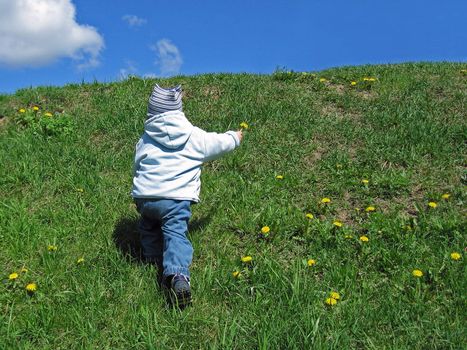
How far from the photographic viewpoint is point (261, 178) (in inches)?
189

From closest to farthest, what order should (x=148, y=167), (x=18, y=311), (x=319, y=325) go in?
(x=319, y=325) → (x=18, y=311) → (x=148, y=167)

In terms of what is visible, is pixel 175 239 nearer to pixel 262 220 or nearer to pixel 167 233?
pixel 167 233

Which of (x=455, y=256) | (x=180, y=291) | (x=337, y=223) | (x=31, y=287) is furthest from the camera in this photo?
(x=337, y=223)

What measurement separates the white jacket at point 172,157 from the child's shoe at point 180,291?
1.96ft

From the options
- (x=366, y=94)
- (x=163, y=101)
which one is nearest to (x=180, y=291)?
Answer: (x=163, y=101)

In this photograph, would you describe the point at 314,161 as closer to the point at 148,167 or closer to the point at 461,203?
the point at 461,203

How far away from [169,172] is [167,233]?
1.40ft

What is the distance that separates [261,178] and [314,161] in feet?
2.29

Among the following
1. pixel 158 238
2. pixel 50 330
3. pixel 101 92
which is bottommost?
pixel 50 330

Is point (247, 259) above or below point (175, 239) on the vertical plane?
below

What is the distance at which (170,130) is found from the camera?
3.39 metres

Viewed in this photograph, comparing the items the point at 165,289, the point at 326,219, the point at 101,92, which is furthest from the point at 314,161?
the point at 101,92

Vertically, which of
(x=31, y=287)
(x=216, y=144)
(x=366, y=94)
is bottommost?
(x=31, y=287)

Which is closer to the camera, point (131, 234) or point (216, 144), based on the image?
point (216, 144)
